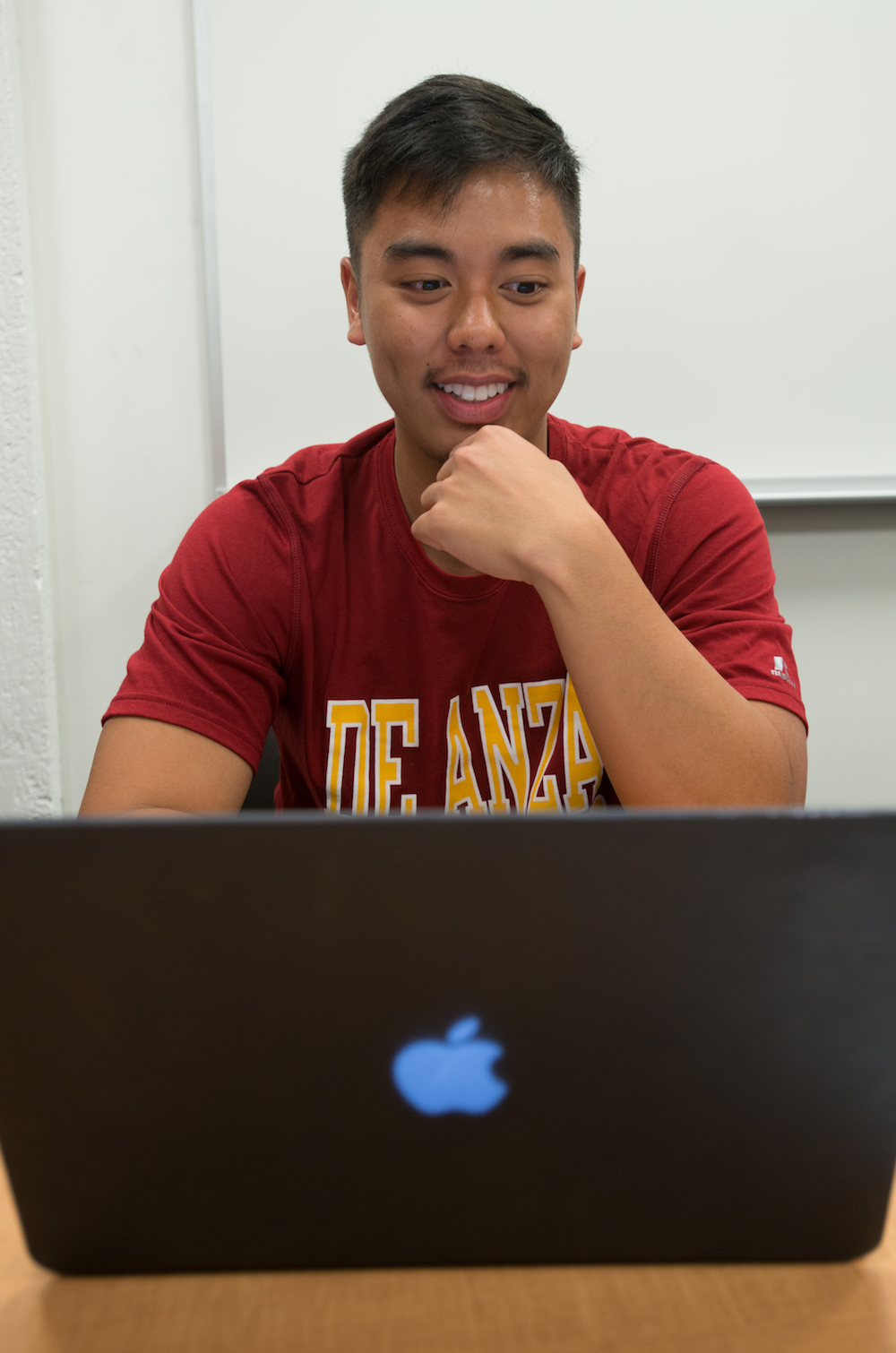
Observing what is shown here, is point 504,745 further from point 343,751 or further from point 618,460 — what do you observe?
point 618,460

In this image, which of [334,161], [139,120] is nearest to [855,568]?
[334,161]

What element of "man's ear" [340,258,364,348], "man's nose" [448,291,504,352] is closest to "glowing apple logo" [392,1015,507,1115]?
"man's nose" [448,291,504,352]

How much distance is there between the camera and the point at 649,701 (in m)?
0.89

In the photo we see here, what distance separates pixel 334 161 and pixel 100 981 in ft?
6.00

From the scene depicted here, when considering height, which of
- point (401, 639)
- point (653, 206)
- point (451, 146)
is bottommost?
point (401, 639)

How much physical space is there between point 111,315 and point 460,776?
1.35m

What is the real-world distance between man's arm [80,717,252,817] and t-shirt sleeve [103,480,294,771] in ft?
0.04

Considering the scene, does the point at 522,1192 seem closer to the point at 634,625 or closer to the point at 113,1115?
the point at 113,1115

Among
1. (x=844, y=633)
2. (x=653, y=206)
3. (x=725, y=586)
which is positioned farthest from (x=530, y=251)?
(x=844, y=633)

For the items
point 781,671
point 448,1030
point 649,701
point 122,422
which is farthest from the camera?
point 122,422

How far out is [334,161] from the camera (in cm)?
189

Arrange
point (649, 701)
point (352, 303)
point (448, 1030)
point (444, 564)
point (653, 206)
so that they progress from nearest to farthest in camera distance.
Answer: point (448, 1030)
point (649, 701)
point (444, 564)
point (352, 303)
point (653, 206)

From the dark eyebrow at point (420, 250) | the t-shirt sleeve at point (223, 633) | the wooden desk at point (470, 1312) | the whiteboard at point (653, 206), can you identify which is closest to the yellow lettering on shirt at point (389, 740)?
the t-shirt sleeve at point (223, 633)

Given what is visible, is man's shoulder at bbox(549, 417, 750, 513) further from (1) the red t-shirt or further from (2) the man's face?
(2) the man's face
